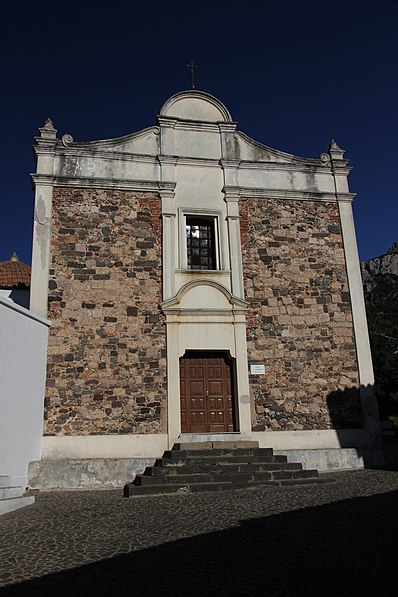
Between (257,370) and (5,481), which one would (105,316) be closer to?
(257,370)

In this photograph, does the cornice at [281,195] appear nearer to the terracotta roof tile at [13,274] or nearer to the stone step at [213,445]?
the stone step at [213,445]

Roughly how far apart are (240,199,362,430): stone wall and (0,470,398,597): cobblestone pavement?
132 inches

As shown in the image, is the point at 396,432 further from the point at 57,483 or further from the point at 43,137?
the point at 43,137

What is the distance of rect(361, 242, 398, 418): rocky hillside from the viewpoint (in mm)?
19922

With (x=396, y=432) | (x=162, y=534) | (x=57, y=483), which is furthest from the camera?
(x=396, y=432)

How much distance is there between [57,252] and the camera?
35.4 feet

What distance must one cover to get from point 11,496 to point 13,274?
10.3m

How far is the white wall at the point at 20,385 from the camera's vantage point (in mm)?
8133

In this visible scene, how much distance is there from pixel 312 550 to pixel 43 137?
10.5 metres

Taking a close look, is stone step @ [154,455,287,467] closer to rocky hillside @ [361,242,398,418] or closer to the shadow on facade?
the shadow on facade

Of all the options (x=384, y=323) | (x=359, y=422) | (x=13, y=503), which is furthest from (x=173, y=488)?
(x=384, y=323)

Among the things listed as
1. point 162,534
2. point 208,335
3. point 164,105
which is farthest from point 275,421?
point 164,105

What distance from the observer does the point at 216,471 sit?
29.0 feet

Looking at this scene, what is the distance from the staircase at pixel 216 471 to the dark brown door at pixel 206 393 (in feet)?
2.63
